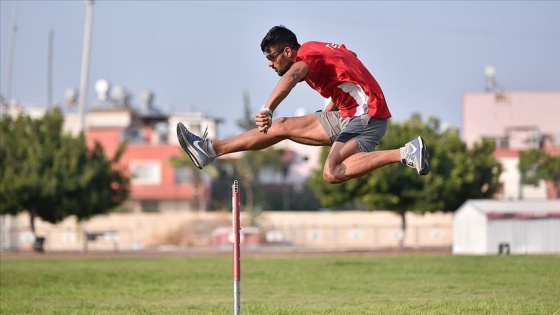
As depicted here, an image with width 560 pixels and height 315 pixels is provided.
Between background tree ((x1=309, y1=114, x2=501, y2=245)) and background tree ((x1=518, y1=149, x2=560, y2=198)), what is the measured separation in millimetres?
16641

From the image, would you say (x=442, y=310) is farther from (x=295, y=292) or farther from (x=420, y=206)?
(x=420, y=206)

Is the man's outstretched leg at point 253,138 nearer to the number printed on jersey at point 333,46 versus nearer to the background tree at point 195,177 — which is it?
the number printed on jersey at point 333,46

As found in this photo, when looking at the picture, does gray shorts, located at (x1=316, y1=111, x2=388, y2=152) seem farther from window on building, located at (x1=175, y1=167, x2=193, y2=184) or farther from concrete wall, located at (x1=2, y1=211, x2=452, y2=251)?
window on building, located at (x1=175, y1=167, x2=193, y2=184)

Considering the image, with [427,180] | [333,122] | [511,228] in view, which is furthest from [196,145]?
[427,180]

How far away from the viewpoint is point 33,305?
18484mm

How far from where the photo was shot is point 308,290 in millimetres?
22906

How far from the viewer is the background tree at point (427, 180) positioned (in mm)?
64375

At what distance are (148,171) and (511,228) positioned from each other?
4827 cm

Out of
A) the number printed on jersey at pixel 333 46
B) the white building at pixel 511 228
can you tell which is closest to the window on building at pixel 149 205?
the white building at pixel 511 228

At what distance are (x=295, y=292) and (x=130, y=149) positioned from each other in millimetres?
71722

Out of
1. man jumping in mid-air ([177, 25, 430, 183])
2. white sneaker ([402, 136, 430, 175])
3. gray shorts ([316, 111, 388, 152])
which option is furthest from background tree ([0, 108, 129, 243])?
A: white sneaker ([402, 136, 430, 175])

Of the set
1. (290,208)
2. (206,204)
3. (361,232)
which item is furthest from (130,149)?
(361,232)

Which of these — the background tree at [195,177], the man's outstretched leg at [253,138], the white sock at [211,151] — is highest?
the background tree at [195,177]

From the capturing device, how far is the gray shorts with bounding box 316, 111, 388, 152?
45.0 ft
